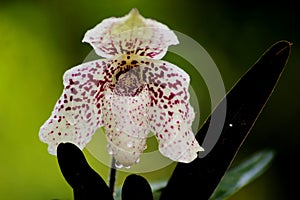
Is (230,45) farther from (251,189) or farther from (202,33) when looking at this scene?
(251,189)

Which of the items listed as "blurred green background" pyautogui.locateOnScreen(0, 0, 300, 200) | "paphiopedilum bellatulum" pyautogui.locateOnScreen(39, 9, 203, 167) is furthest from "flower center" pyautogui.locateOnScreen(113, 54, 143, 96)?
"blurred green background" pyautogui.locateOnScreen(0, 0, 300, 200)

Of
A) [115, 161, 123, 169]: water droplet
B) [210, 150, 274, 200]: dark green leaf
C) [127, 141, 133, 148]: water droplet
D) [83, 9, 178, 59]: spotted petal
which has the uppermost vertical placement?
[83, 9, 178, 59]: spotted petal

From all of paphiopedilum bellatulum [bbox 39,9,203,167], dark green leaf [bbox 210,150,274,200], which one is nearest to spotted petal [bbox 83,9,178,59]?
paphiopedilum bellatulum [bbox 39,9,203,167]

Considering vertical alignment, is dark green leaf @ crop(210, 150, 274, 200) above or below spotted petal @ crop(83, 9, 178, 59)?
below

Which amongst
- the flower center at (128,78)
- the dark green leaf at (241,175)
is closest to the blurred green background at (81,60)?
the dark green leaf at (241,175)

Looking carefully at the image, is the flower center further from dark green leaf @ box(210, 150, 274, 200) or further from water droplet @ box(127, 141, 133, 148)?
dark green leaf @ box(210, 150, 274, 200)

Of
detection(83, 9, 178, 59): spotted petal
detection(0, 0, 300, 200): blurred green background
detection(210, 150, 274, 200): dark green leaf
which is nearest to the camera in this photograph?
detection(83, 9, 178, 59): spotted petal

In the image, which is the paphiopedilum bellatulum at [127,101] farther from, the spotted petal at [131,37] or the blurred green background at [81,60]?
the blurred green background at [81,60]

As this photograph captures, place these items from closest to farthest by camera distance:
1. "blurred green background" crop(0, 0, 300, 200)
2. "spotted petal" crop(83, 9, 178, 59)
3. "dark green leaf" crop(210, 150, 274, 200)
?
"spotted petal" crop(83, 9, 178, 59)
"dark green leaf" crop(210, 150, 274, 200)
"blurred green background" crop(0, 0, 300, 200)

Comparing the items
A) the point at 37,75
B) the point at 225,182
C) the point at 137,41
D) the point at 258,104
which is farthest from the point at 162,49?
the point at 37,75

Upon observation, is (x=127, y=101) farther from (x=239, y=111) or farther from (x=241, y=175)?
(x=241, y=175)

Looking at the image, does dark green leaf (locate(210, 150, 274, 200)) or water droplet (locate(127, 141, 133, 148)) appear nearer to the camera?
water droplet (locate(127, 141, 133, 148))
